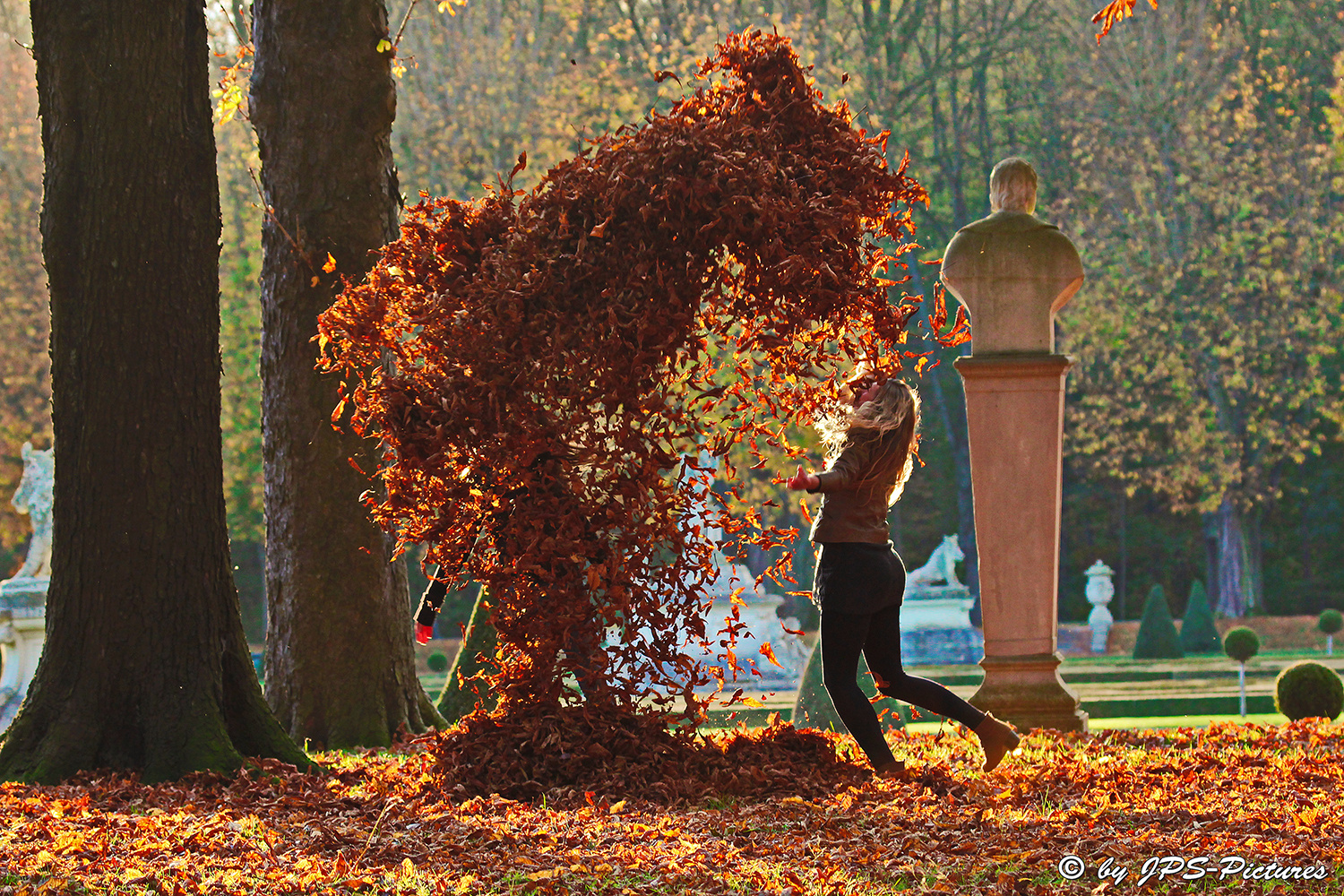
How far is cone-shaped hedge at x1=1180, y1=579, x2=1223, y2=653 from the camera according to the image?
24.9 meters

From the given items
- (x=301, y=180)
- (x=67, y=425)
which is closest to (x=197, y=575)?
(x=67, y=425)

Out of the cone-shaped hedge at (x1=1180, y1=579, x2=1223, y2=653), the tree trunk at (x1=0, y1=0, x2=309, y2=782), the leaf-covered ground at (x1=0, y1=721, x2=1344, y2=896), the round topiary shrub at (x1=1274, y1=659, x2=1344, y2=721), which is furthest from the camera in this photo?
the cone-shaped hedge at (x1=1180, y1=579, x2=1223, y2=653)

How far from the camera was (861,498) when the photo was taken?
19.2 ft

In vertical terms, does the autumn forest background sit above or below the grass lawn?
above

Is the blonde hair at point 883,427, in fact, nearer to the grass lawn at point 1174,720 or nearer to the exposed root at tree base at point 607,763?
the exposed root at tree base at point 607,763

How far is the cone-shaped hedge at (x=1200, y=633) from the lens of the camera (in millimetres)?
24906

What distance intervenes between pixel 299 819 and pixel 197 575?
5.73 feet

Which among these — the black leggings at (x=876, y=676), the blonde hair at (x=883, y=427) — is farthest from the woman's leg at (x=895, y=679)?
the blonde hair at (x=883, y=427)

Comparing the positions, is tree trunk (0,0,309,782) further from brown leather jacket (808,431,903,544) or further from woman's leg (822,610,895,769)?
brown leather jacket (808,431,903,544)

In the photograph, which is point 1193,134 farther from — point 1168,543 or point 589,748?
point 589,748

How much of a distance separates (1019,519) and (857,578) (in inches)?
106

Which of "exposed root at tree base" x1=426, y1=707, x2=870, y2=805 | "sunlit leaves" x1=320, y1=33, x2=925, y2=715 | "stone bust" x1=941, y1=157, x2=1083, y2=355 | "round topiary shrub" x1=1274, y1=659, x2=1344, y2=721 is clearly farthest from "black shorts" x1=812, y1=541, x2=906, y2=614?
"round topiary shrub" x1=1274, y1=659, x2=1344, y2=721

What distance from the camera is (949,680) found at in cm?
1755

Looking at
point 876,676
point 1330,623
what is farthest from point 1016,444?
point 1330,623
